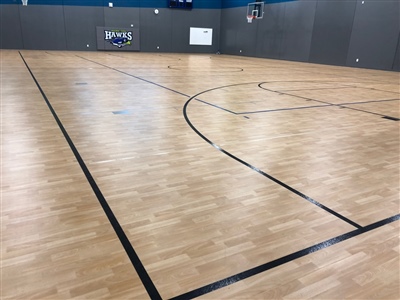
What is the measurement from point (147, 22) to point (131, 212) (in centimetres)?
1937

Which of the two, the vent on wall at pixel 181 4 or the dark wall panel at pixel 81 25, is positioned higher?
the vent on wall at pixel 181 4

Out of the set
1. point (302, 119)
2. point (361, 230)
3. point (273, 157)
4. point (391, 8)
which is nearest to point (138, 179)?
point (273, 157)

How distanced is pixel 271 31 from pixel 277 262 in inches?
682

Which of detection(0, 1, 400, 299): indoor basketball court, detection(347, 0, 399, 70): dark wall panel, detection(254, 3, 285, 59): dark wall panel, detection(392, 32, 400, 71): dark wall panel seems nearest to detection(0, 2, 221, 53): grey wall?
detection(254, 3, 285, 59): dark wall panel

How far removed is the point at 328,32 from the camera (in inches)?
547

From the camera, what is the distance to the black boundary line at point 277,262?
136 centimetres

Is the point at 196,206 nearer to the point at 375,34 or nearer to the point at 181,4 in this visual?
the point at 375,34

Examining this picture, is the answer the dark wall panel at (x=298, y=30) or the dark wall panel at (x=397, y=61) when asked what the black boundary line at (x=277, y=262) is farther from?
the dark wall panel at (x=298, y=30)

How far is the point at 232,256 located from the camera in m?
1.59

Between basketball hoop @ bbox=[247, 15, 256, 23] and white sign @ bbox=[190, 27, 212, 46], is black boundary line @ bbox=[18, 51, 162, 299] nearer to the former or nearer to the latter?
basketball hoop @ bbox=[247, 15, 256, 23]

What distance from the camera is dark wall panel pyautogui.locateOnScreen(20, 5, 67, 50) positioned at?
673 inches

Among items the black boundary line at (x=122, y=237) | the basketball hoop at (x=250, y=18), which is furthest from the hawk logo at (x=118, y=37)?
the black boundary line at (x=122, y=237)

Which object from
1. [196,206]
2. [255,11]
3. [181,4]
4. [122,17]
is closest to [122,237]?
[196,206]

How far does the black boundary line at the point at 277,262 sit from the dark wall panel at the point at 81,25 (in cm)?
1928
